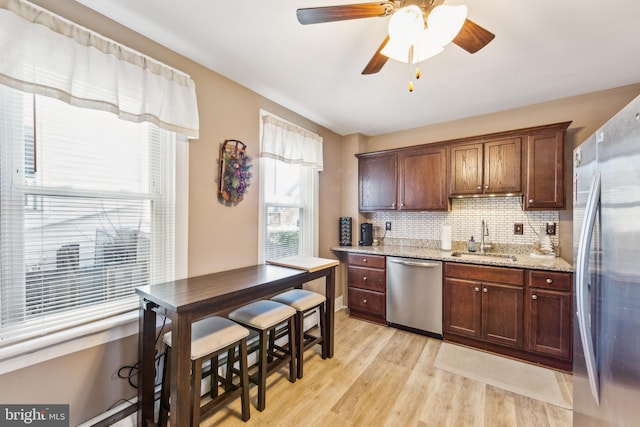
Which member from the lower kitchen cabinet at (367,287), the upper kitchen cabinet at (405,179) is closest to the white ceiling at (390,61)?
the upper kitchen cabinet at (405,179)

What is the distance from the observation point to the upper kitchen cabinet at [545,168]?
2.45m

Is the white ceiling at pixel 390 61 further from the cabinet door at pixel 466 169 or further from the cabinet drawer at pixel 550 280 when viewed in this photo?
the cabinet drawer at pixel 550 280

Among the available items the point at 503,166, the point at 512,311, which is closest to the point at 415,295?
the point at 512,311

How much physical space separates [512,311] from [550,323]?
271 millimetres

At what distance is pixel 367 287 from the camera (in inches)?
128

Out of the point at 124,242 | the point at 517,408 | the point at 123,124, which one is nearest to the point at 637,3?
the point at 517,408

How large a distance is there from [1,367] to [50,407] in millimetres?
346

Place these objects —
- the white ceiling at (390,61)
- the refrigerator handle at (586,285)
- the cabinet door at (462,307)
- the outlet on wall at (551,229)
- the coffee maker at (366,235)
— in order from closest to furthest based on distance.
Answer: the refrigerator handle at (586,285) < the white ceiling at (390,61) < the cabinet door at (462,307) < the outlet on wall at (551,229) < the coffee maker at (366,235)

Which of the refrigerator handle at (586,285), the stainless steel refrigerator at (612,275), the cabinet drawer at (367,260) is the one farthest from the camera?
the cabinet drawer at (367,260)

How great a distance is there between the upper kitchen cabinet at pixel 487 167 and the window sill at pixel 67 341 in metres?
3.26

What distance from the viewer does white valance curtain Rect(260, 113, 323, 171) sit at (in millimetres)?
2578

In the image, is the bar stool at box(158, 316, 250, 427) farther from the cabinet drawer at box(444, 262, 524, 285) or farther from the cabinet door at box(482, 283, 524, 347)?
the cabinet door at box(482, 283, 524, 347)

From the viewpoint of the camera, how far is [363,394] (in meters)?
1.95

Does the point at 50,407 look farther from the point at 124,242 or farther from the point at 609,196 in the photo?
the point at 609,196
